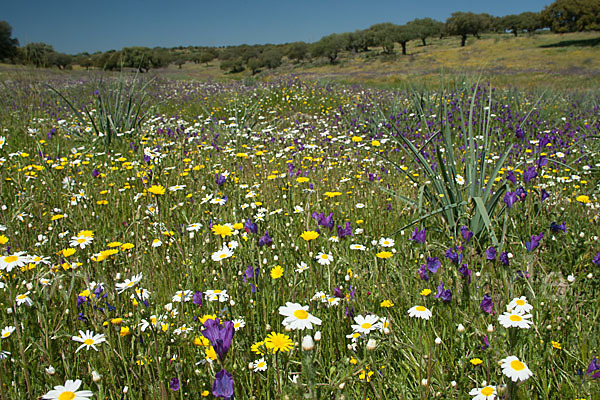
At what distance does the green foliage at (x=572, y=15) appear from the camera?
130 ft

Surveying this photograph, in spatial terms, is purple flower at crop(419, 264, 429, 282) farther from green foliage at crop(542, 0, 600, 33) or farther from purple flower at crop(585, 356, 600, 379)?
green foliage at crop(542, 0, 600, 33)

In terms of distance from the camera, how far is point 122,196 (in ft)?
11.4

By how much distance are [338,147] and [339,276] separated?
3.65 meters

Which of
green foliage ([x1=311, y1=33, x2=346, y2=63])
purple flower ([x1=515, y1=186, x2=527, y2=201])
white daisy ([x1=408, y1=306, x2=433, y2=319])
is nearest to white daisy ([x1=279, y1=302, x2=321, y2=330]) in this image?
white daisy ([x1=408, y1=306, x2=433, y2=319])

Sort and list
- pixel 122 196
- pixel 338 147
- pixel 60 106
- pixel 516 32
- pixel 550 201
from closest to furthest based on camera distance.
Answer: pixel 550 201, pixel 122 196, pixel 338 147, pixel 60 106, pixel 516 32

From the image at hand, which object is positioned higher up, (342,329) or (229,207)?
(229,207)

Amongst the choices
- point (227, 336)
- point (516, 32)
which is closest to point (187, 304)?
point (227, 336)

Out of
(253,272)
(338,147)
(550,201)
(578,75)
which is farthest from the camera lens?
(578,75)

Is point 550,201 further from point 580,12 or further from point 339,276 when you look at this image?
point 580,12

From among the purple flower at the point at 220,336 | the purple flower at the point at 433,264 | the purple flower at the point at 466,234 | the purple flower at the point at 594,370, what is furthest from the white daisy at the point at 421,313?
the purple flower at the point at 466,234

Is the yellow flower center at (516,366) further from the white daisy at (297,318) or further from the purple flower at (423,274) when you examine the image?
the purple flower at (423,274)

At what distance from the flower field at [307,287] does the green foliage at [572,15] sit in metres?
49.4

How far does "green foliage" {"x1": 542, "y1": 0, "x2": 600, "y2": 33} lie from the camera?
39719 millimetres

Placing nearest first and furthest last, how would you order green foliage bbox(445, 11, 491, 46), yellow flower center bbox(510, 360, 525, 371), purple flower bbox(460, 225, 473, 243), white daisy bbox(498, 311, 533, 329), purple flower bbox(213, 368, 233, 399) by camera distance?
1. purple flower bbox(213, 368, 233, 399)
2. yellow flower center bbox(510, 360, 525, 371)
3. white daisy bbox(498, 311, 533, 329)
4. purple flower bbox(460, 225, 473, 243)
5. green foliage bbox(445, 11, 491, 46)
